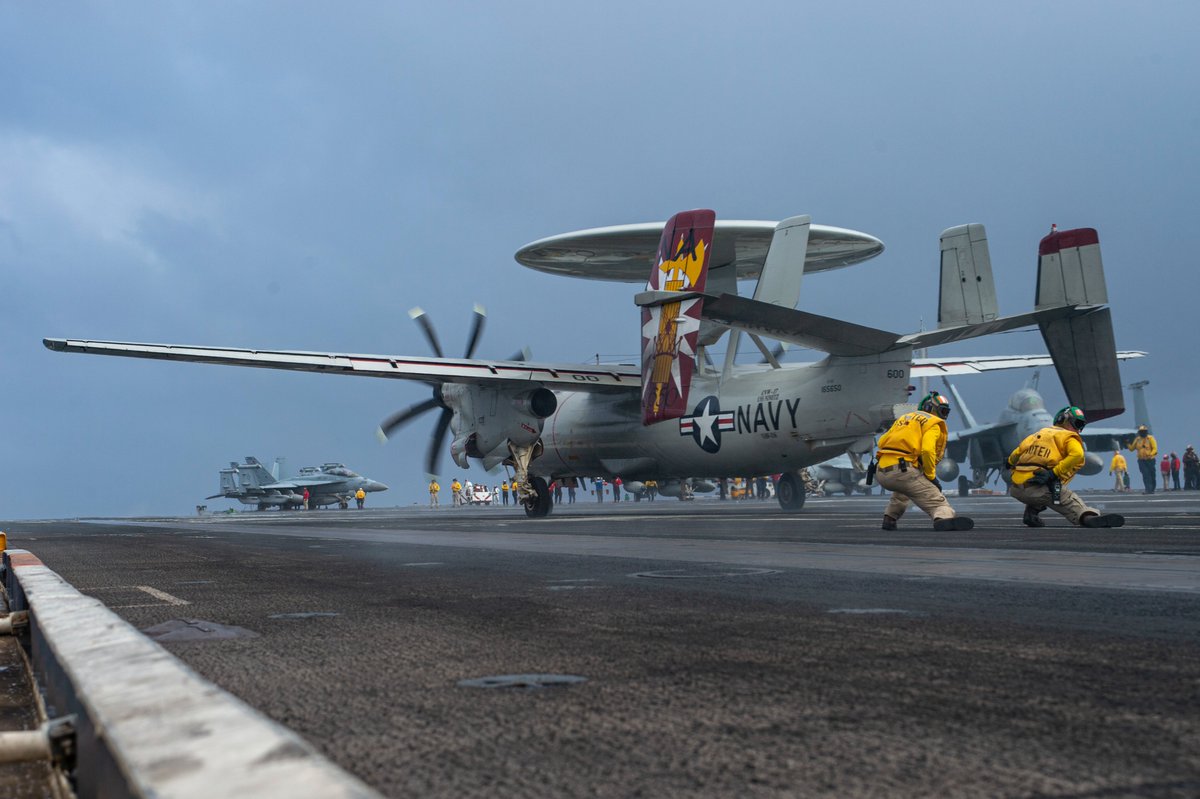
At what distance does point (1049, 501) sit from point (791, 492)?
14238 millimetres

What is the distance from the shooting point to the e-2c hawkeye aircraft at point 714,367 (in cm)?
2130

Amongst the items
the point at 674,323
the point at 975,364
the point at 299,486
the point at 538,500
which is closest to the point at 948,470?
the point at 975,364

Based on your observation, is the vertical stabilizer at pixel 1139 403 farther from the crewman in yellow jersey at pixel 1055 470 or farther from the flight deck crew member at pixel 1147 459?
the crewman in yellow jersey at pixel 1055 470

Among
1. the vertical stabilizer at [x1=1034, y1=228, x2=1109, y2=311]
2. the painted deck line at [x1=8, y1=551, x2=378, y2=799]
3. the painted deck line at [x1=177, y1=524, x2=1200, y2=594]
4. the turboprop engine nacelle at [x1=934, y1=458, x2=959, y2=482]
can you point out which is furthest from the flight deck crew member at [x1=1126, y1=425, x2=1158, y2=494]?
the painted deck line at [x1=8, y1=551, x2=378, y2=799]

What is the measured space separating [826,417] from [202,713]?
22558mm

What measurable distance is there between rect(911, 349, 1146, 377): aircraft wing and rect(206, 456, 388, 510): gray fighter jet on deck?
56.5m

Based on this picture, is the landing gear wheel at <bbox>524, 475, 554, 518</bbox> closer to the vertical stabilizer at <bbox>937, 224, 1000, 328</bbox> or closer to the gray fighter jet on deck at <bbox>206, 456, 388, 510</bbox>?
the vertical stabilizer at <bbox>937, 224, 1000, 328</bbox>

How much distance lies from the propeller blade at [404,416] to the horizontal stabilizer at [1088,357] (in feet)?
57.8

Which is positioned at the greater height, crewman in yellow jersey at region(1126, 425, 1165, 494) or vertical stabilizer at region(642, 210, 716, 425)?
vertical stabilizer at region(642, 210, 716, 425)

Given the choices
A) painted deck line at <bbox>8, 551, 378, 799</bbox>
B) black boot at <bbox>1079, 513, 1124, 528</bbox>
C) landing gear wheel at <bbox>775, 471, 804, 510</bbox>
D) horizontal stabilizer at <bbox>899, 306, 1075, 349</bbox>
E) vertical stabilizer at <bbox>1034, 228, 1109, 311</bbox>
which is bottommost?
black boot at <bbox>1079, 513, 1124, 528</bbox>

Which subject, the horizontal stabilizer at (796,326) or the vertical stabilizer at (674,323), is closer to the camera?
the horizontal stabilizer at (796,326)

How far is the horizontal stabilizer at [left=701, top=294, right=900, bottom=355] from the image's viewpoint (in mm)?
20984

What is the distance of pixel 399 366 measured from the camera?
28781mm

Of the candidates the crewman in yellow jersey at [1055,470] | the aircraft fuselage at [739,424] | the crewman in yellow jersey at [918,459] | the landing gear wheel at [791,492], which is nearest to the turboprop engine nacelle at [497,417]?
the aircraft fuselage at [739,424]
